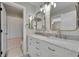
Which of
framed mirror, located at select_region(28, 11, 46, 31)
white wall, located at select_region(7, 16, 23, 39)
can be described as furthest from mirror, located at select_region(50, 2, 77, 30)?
white wall, located at select_region(7, 16, 23, 39)

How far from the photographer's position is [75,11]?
179cm

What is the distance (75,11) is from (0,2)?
86.0 inches

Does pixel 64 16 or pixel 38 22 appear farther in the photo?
pixel 38 22

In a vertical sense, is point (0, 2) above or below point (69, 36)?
above

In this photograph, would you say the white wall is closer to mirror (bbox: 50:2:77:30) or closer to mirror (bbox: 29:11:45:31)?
mirror (bbox: 29:11:45:31)

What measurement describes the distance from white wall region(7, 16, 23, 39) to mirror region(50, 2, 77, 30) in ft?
13.0

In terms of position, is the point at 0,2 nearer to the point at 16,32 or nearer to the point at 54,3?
the point at 54,3

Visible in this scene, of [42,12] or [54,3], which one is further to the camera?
[42,12]

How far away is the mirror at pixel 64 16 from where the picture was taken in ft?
6.01

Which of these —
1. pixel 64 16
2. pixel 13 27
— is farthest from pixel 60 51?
pixel 13 27

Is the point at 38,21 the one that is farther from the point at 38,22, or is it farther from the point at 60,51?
the point at 60,51

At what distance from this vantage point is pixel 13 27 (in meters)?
5.98

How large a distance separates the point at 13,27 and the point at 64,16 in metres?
4.67

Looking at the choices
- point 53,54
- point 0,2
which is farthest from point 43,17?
point 53,54
